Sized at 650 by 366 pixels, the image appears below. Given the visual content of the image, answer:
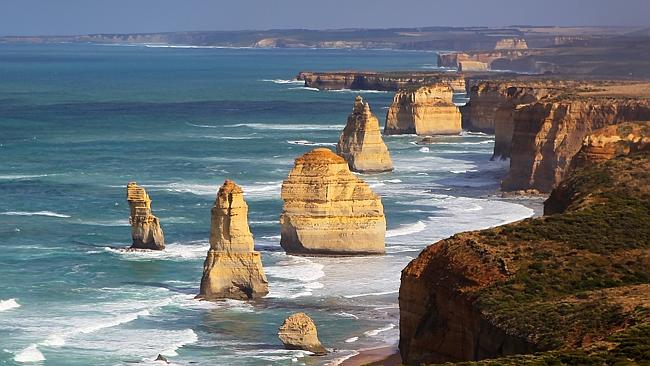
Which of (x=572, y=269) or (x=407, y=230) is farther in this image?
(x=407, y=230)

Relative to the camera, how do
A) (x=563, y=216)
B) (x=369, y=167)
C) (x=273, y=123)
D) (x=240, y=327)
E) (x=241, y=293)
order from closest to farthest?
1. (x=563, y=216)
2. (x=240, y=327)
3. (x=241, y=293)
4. (x=369, y=167)
5. (x=273, y=123)

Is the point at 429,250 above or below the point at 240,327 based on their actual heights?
above

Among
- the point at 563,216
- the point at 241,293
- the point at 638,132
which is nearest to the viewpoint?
the point at 563,216

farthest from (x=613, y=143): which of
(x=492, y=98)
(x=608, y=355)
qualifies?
(x=492, y=98)

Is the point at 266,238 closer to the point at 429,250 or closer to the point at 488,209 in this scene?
the point at 488,209

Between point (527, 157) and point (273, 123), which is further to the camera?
point (273, 123)

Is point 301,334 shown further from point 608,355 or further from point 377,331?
point 608,355

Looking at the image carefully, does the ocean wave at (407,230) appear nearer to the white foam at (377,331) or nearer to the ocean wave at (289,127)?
the white foam at (377,331)

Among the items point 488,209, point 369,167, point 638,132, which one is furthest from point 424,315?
point 369,167
